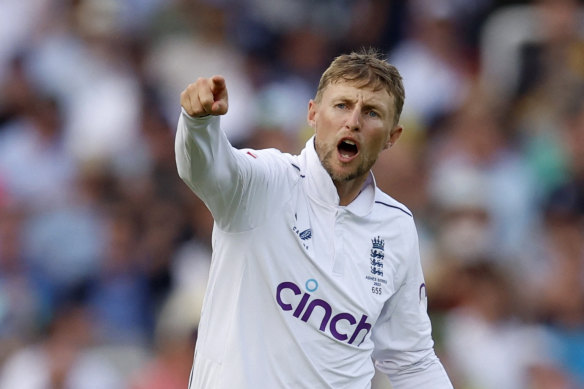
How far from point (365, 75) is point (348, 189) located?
1.35 ft

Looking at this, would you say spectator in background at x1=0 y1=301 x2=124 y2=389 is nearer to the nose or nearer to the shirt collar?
the shirt collar

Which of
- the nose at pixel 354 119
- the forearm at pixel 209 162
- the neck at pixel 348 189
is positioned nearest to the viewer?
the forearm at pixel 209 162

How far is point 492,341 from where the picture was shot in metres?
6.18

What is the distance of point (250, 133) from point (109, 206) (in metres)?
1.10

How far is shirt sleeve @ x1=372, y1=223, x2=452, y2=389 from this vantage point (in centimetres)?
382

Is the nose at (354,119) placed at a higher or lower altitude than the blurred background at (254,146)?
lower

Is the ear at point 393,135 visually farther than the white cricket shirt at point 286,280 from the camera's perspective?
Yes

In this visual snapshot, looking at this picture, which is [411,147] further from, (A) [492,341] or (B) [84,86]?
(B) [84,86]

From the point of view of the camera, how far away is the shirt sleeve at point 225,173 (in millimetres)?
3059

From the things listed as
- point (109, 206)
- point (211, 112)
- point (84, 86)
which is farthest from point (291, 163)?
point (84, 86)

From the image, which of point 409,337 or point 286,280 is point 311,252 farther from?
point 409,337

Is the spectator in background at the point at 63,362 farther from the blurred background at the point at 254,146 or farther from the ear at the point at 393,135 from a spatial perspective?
the ear at the point at 393,135

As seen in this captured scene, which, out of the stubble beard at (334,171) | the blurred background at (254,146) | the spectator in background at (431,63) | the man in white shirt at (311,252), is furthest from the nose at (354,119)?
the spectator in background at (431,63)

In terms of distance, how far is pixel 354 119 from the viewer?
3.58 m
